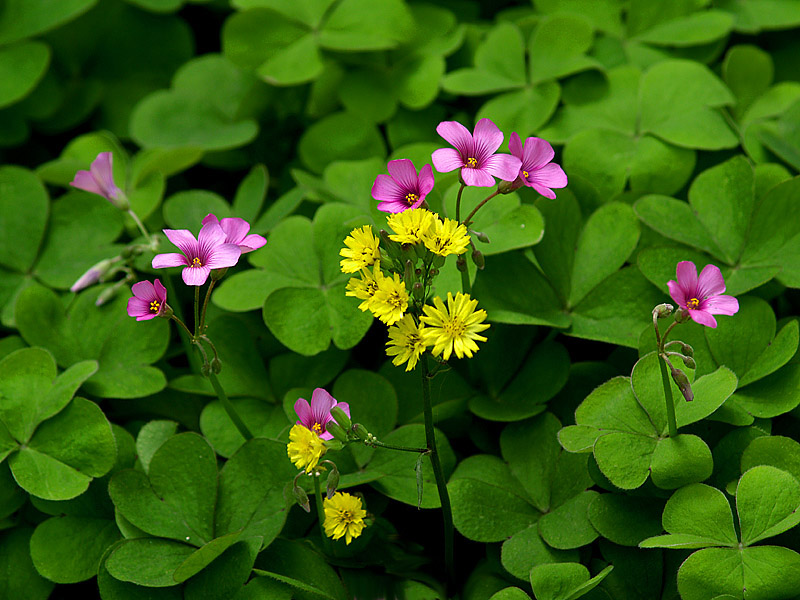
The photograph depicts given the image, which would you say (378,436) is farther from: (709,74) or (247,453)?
(709,74)

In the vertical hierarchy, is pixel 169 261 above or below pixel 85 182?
above

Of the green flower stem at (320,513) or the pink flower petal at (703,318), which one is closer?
the pink flower petal at (703,318)

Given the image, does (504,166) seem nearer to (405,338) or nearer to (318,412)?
(405,338)

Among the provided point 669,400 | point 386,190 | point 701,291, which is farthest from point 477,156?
point 669,400

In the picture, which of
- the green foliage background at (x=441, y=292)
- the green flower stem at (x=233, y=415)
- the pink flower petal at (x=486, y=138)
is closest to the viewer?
the pink flower petal at (x=486, y=138)

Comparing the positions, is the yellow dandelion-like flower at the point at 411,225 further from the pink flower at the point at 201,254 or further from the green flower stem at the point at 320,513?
the green flower stem at the point at 320,513

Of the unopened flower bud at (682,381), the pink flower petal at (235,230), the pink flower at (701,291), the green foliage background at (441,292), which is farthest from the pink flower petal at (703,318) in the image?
the pink flower petal at (235,230)
